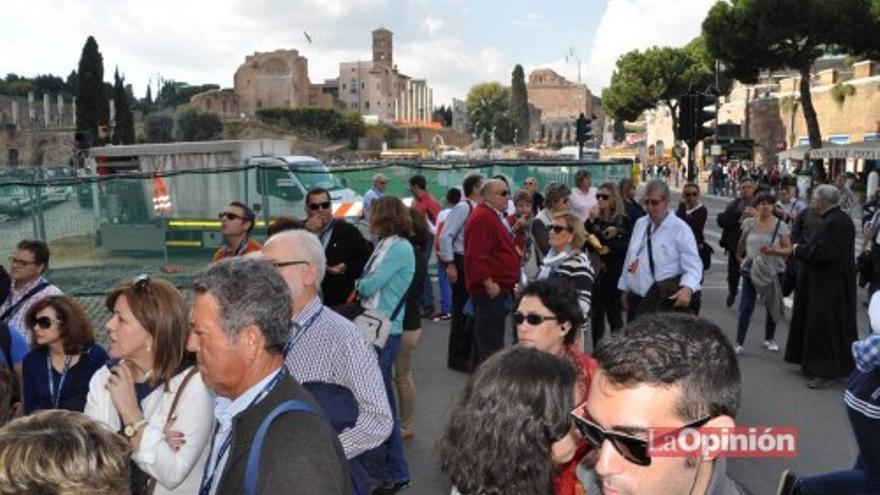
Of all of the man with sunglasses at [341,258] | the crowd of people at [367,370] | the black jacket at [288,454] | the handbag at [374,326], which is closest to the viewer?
the crowd of people at [367,370]

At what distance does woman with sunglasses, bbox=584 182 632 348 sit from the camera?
7.48 m

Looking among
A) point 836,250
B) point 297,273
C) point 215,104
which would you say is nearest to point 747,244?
point 836,250

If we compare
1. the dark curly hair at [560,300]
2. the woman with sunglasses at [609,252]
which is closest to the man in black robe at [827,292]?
the woman with sunglasses at [609,252]

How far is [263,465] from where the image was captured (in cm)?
207

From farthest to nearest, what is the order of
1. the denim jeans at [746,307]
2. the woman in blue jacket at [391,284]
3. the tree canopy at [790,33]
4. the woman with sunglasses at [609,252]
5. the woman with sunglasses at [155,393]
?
the tree canopy at [790,33]
the denim jeans at [746,307]
the woman with sunglasses at [609,252]
the woman in blue jacket at [391,284]
the woman with sunglasses at [155,393]

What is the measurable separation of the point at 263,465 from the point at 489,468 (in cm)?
60

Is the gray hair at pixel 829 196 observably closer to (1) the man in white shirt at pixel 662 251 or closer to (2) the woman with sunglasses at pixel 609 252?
(1) the man in white shirt at pixel 662 251

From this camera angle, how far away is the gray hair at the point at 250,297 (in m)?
2.39

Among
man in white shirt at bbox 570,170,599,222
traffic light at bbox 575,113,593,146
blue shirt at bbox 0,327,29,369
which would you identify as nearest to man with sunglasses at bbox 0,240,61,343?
blue shirt at bbox 0,327,29,369

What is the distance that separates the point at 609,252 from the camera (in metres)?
7.45

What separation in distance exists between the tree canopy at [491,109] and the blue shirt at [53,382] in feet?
382

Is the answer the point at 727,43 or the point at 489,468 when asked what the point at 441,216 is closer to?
the point at 489,468

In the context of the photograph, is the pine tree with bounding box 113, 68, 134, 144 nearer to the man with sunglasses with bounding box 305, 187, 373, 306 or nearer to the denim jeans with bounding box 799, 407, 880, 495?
the man with sunglasses with bounding box 305, 187, 373, 306

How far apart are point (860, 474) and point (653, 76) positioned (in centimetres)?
6055
